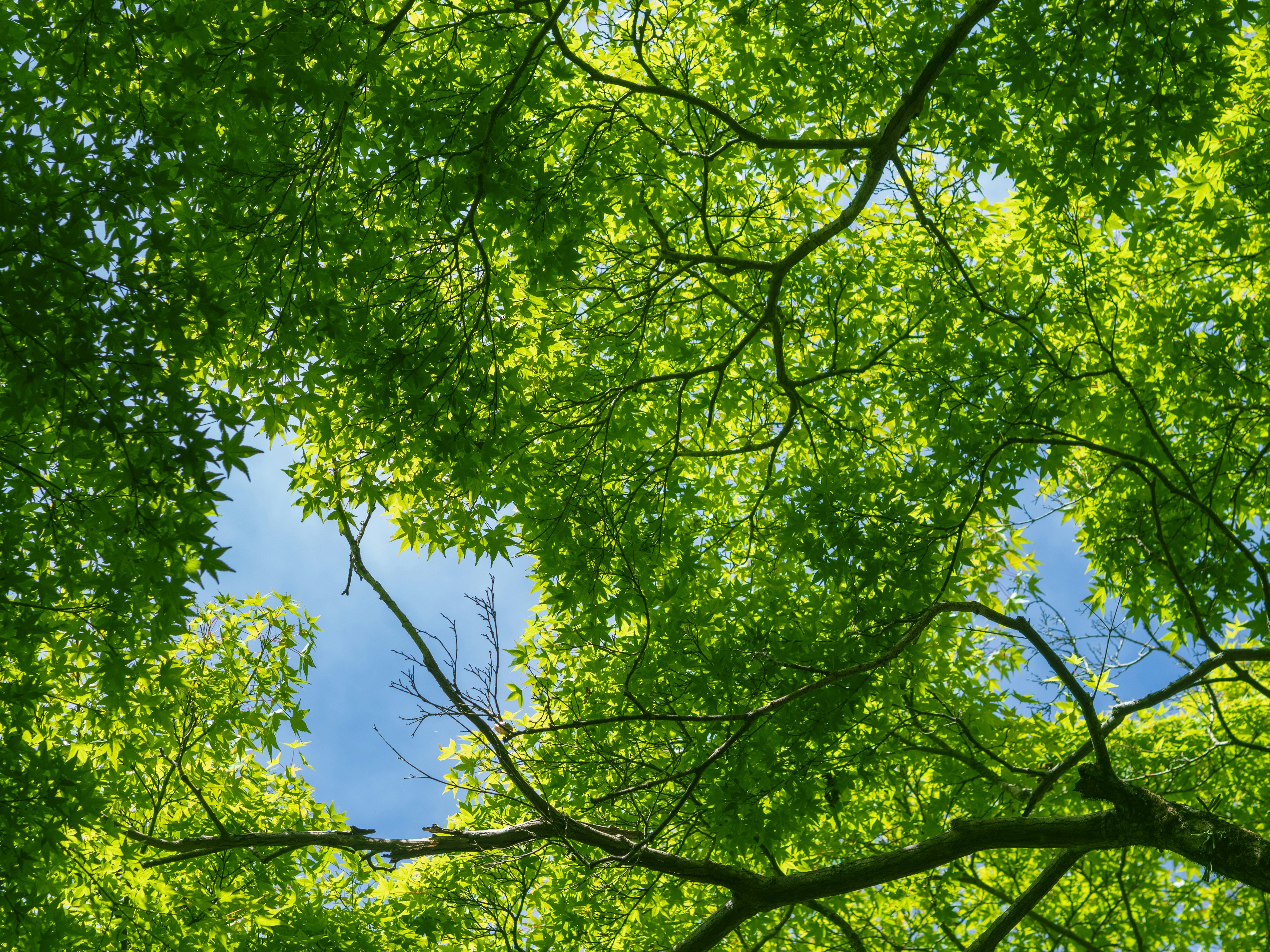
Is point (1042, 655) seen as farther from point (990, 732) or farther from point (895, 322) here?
point (895, 322)

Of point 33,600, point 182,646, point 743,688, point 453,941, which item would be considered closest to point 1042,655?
point 743,688

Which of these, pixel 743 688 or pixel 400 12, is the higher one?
pixel 400 12

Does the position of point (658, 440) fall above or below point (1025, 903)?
above

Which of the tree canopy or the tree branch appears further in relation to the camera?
the tree branch

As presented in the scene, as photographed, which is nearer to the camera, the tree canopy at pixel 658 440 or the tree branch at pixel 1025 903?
the tree canopy at pixel 658 440

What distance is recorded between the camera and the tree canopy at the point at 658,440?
4.47 m

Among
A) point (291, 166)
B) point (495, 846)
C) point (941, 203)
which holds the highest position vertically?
point (941, 203)

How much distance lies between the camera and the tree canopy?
4469mm

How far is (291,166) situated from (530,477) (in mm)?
2654

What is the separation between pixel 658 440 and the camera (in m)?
7.51

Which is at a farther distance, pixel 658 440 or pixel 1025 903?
pixel 658 440

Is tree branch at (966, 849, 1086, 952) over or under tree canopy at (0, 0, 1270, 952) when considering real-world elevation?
under

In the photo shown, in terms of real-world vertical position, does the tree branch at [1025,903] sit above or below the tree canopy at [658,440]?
below

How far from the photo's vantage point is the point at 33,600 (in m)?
4.80
